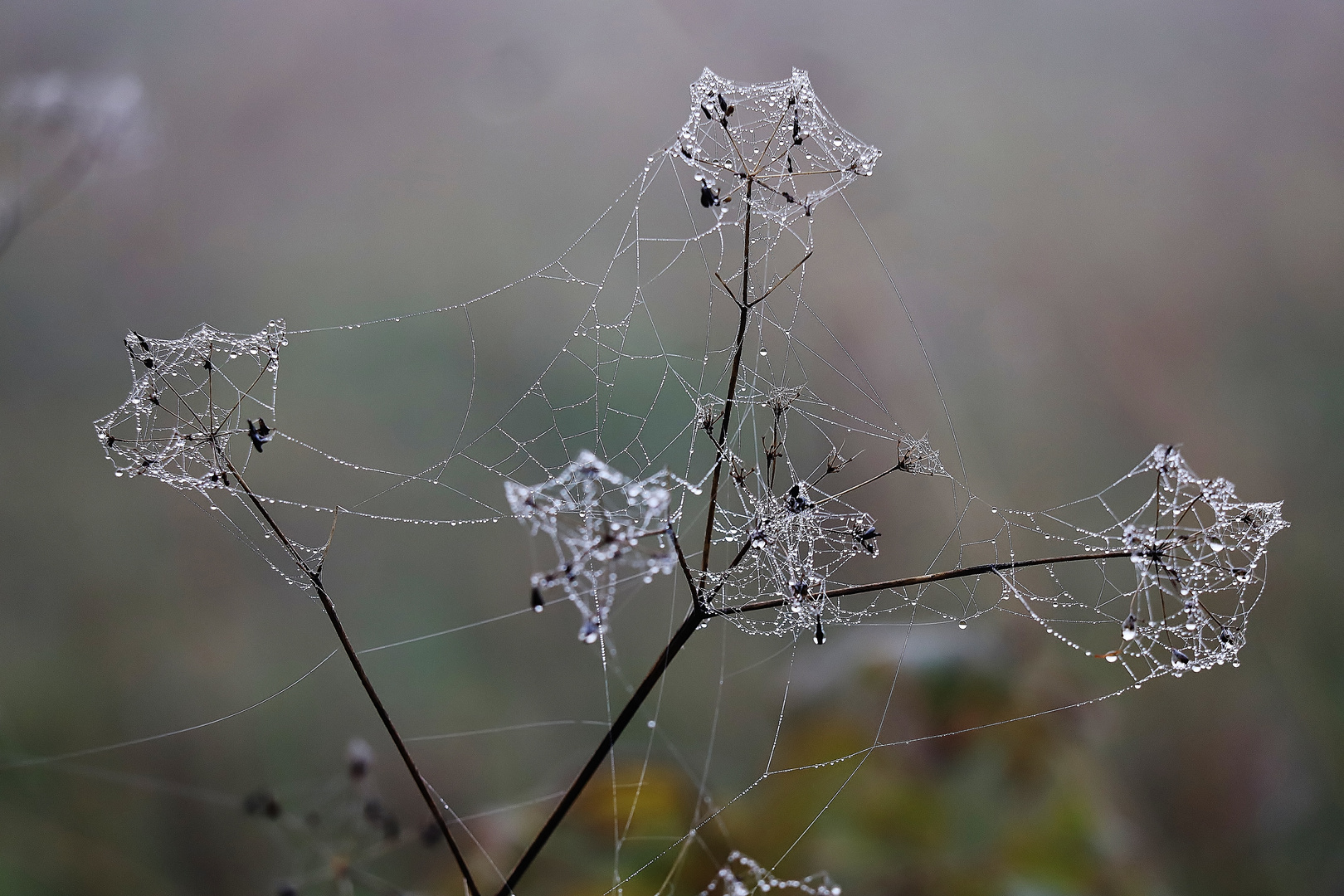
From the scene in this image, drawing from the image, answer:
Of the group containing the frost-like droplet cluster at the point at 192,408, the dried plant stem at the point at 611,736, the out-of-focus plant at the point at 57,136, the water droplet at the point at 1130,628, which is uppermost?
the out-of-focus plant at the point at 57,136

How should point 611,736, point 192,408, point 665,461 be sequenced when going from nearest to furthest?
point 611,736
point 192,408
point 665,461

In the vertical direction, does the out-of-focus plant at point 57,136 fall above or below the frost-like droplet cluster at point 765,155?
above

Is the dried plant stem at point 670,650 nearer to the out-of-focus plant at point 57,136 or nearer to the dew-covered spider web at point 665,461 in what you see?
the dew-covered spider web at point 665,461

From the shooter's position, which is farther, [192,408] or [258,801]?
[258,801]

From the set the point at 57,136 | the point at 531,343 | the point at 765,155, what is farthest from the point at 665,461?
the point at 57,136

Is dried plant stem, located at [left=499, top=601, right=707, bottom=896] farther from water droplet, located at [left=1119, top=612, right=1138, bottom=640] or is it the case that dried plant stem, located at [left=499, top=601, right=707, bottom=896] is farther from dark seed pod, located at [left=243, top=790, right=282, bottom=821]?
dark seed pod, located at [left=243, top=790, right=282, bottom=821]

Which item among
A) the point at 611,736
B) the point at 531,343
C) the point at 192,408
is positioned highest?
the point at 531,343

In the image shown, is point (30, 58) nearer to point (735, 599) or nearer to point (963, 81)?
point (735, 599)

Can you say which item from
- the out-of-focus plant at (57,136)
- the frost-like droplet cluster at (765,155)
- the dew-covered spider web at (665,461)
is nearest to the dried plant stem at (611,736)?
the frost-like droplet cluster at (765,155)

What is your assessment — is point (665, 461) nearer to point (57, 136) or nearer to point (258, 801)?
point (258, 801)
